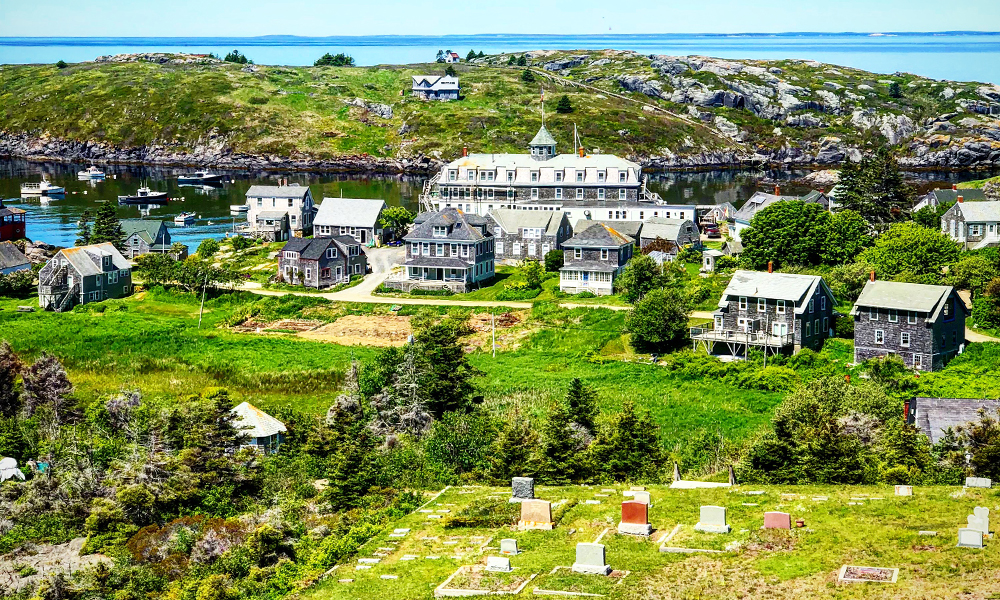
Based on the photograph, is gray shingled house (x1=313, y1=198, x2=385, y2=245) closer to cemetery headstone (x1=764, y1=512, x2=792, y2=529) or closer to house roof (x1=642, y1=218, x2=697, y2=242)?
house roof (x1=642, y1=218, x2=697, y2=242)

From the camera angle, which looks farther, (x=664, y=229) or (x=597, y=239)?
(x=664, y=229)

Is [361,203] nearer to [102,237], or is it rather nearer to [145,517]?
[102,237]

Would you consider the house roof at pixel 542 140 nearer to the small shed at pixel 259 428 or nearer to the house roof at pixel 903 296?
the house roof at pixel 903 296

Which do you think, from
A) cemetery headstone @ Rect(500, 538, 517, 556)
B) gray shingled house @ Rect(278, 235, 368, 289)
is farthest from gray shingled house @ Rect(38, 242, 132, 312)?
cemetery headstone @ Rect(500, 538, 517, 556)

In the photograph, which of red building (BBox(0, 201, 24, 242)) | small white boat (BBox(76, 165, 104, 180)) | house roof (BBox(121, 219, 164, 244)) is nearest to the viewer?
house roof (BBox(121, 219, 164, 244))

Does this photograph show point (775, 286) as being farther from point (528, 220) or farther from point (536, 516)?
point (536, 516)

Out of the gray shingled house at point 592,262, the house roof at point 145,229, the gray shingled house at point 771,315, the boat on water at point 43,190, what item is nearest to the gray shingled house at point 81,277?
the house roof at point 145,229

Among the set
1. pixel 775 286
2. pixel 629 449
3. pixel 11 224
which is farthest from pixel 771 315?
pixel 11 224
